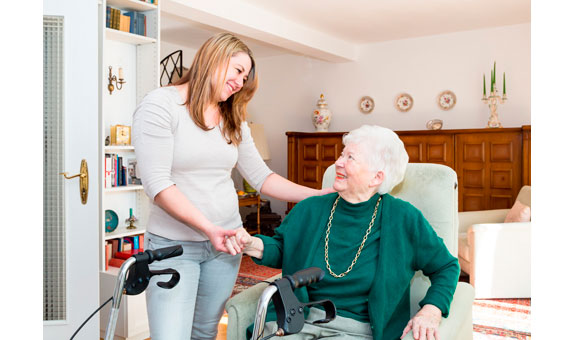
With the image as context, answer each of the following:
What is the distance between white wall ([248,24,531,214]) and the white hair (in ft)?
13.5

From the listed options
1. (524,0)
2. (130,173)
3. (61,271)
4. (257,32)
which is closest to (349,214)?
(61,271)

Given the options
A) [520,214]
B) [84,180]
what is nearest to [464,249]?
[520,214]

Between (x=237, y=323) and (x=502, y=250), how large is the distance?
9.12 feet

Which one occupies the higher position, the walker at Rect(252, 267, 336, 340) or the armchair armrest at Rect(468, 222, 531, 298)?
the walker at Rect(252, 267, 336, 340)

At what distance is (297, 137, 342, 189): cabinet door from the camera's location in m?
5.88

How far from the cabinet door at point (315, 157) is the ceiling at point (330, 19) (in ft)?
3.58

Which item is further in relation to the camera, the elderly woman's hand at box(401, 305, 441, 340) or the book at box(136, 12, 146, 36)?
the book at box(136, 12, 146, 36)

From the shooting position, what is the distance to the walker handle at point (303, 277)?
3.06ft

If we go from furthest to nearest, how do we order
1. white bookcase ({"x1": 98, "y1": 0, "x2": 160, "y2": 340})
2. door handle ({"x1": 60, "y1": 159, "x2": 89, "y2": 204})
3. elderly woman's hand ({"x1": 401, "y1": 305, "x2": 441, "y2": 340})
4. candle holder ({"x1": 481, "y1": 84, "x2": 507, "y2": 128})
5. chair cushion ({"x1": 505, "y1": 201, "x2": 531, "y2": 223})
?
candle holder ({"x1": 481, "y1": 84, "x2": 507, "y2": 128})
chair cushion ({"x1": 505, "y1": 201, "x2": 531, "y2": 223})
white bookcase ({"x1": 98, "y1": 0, "x2": 160, "y2": 340})
door handle ({"x1": 60, "y1": 159, "x2": 89, "y2": 204})
elderly woman's hand ({"x1": 401, "y1": 305, "x2": 441, "y2": 340})

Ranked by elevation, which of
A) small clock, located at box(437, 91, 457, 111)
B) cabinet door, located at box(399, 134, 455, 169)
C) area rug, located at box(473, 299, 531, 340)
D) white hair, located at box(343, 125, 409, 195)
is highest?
small clock, located at box(437, 91, 457, 111)

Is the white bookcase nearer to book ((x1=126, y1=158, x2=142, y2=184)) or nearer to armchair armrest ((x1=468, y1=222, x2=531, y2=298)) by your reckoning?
book ((x1=126, y1=158, x2=142, y2=184))

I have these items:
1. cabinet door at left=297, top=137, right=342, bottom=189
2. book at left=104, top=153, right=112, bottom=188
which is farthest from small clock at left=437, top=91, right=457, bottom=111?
book at left=104, top=153, right=112, bottom=188

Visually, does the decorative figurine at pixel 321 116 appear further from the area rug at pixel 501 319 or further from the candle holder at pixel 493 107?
the area rug at pixel 501 319
